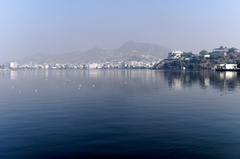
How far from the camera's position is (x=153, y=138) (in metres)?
20.9

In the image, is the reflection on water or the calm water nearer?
the calm water

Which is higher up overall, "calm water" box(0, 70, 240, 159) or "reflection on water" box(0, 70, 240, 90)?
"reflection on water" box(0, 70, 240, 90)

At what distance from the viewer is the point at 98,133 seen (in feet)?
73.4

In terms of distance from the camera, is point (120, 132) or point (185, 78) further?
point (185, 78)

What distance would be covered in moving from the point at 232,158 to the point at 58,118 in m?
15.6

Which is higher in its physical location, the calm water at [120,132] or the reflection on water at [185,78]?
the reflection on water at [185,78]

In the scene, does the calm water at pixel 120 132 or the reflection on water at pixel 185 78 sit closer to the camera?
the calm water at pixel 120 132

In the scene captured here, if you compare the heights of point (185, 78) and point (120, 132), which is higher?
point (185, 78)

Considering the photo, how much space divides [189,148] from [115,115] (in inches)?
479

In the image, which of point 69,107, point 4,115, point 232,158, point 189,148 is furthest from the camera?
point 69,107

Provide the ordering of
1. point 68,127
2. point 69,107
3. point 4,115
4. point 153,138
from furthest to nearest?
point 69,107 → point 4,115 → point 68,127 → point 153,138

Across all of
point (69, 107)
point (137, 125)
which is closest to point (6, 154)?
point (137, 125)

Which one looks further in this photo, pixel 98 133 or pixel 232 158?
pixel 98 133

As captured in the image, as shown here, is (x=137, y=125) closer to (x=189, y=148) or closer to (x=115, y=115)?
(x=115, y=115)
